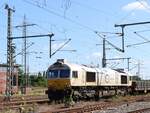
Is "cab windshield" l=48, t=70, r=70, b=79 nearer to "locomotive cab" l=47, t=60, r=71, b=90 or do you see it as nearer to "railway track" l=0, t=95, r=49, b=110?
"locomotive cab" l=47, t=60, r=71, b=90

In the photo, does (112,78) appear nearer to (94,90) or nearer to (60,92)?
(94,90)

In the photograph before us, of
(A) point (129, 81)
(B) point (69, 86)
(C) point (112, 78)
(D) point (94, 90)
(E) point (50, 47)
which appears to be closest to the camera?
(B) point (69, 86)

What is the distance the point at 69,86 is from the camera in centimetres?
3297

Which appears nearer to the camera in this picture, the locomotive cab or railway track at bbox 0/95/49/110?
railway track at bbox 0/95/49/110

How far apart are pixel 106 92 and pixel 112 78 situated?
7.47 ft

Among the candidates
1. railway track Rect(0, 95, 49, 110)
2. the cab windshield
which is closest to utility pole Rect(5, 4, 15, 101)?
railway track Rect(0, 95, 49, 110)

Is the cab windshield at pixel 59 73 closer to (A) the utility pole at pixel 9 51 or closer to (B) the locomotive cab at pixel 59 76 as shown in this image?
(B) the locomotive cab at pixel 59 76

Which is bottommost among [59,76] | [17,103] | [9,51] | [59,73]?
[17,103]

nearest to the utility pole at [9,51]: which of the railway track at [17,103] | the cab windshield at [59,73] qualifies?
the railway track at [17,103]

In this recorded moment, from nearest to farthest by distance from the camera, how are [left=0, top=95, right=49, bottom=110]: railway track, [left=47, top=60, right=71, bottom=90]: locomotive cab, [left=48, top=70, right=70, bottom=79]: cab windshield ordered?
[left=0, top=95, right=49, bottom=110]: railway track, [left=47, top=60, right=71, bottom=90]: locomotive cab, [left=48, top=70, right=70, bottom=79]: cab windshield

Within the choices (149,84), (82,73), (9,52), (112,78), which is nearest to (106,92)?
(112,78)

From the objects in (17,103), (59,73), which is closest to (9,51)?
(59,73)

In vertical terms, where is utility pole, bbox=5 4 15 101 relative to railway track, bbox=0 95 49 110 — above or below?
above

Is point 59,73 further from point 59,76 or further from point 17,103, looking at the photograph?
point 17,103
